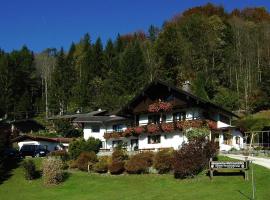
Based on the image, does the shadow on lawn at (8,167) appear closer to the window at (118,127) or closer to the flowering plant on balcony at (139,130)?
the flowering plant on balcony at (139,130)

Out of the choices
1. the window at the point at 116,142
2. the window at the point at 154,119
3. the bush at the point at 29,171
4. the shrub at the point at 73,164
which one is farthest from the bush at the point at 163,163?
the window at the point at 116,142

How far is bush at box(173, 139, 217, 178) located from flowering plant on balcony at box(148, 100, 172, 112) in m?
17.0

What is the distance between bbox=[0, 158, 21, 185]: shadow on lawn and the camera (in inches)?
2080

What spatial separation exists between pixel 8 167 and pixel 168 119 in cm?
1962

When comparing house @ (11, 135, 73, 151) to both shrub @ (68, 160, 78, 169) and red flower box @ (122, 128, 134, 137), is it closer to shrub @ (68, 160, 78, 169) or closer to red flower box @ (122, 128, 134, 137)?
red flower box @ (122, 128, 134, 137)

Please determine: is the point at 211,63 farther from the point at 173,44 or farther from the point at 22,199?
the point at 22,199

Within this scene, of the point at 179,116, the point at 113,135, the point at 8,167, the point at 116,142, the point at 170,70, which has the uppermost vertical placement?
the point at 170,70

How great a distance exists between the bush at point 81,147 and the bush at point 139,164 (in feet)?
37.1

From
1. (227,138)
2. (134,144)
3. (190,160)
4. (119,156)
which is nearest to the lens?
(190,160)

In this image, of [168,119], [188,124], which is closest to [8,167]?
[168,119]

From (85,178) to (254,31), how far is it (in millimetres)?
59918

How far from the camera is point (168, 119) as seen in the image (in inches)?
2517

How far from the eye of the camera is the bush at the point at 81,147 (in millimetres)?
58938

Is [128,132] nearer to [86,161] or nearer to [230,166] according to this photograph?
[86,161]
